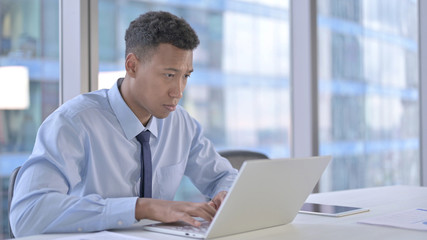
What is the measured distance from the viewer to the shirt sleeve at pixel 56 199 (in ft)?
4.30

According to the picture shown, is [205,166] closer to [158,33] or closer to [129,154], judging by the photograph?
[129,154]

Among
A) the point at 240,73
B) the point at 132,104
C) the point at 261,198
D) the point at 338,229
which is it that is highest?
the point at 240,73

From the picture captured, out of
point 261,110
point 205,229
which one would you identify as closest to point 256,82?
point 261,110

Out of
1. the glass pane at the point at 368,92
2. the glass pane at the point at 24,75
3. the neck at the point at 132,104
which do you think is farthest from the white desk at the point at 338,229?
the glass pane at the point at 368,92

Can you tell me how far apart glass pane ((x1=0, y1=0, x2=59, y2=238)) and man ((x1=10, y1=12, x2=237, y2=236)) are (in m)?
0.68

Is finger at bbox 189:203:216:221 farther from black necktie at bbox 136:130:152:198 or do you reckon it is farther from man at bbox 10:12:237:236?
black necktie at bbox 136:130:152:198

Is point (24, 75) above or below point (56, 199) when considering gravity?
above

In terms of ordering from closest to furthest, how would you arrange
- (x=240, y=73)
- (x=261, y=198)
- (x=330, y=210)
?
(x=261, y=198)
(x=330, y=210)
(x=240, y=73)

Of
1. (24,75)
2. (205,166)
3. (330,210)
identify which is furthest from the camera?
(24,75)

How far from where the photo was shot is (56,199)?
135cm

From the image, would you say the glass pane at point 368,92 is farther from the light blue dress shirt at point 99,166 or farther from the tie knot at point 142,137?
the tie knot at point 142,137

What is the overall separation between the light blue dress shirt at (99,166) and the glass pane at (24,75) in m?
0.67

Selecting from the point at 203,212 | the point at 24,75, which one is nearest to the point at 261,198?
the point at 203,212

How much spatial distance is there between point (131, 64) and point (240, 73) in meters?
1.75
